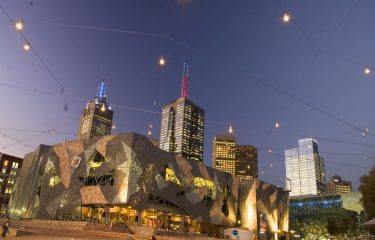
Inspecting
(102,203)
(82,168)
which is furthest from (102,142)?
(102,203)

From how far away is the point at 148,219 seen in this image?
65750 millimetres

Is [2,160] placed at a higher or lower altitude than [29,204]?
higher

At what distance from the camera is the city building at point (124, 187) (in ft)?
191

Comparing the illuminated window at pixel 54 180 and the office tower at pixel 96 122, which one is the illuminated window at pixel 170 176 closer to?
the illuminated window at pixel 54 180

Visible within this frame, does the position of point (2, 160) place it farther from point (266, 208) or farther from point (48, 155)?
point (266, 208)

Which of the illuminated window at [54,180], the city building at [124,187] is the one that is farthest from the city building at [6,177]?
the illuminated window at [54,180]

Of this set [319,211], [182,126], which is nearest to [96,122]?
[182,126]

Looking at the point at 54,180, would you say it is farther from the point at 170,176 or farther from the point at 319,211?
the point at 319,211

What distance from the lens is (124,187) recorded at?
56.8 m

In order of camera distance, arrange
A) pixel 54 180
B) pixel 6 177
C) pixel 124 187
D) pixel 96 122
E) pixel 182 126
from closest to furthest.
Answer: pixel 124 187 < pixel 54 180 < pixel 6 177 < pixel 96 122 < pixel 182 126

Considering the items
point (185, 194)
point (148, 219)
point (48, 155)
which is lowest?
point (148, 219)

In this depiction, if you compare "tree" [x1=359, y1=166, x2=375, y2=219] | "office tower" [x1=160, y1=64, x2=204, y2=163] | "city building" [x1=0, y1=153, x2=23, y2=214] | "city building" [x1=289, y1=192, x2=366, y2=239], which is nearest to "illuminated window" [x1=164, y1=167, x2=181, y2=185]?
"tree" [x1=359, y1=166, x2=375, y2=219]

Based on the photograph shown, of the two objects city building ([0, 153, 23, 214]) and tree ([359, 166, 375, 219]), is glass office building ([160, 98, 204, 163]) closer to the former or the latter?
city building ([0, 153, 23, 214])

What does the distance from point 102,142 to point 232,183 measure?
32908 millimetres
